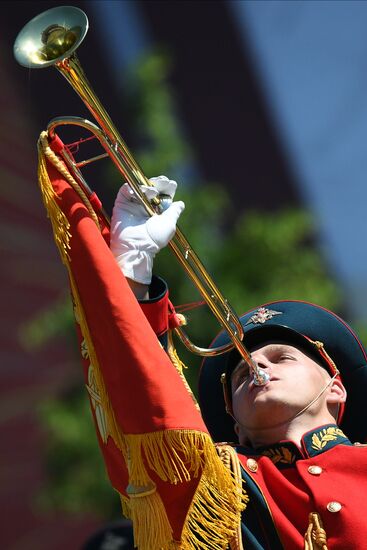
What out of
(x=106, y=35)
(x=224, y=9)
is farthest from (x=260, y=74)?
(x=106, y=35)

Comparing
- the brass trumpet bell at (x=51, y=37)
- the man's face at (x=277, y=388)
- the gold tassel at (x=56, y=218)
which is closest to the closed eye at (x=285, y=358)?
the man's face at (x=277, y=388)

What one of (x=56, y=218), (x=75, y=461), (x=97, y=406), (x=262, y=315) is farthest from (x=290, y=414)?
(x=75, y=461)

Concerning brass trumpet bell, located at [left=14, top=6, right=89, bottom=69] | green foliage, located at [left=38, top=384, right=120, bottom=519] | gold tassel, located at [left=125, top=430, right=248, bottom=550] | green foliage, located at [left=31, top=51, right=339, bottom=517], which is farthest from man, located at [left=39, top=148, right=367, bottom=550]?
green foliage, located at [left=38, top=384, right=120, bottom=519]

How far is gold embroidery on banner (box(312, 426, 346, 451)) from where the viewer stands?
91.0 inches

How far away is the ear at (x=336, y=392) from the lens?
244cm

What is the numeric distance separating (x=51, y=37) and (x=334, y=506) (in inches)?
45.7

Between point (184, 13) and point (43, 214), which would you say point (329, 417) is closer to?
point (43, 214)

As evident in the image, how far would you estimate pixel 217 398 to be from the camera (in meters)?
2.58

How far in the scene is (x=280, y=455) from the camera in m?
2.32

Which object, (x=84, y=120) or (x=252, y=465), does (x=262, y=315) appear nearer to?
(x=252, y=465)

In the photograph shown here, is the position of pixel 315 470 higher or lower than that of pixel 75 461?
higher

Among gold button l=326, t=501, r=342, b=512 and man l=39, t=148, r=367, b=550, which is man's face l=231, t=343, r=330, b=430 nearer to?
man l=39, t=148, r=367, b=550

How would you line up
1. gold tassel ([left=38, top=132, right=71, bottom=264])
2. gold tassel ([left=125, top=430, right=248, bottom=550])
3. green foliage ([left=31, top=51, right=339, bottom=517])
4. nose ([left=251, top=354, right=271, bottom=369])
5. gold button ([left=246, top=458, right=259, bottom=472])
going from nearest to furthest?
gold tassel ([left=125, top=430, right=248, bottom=550]), gold tassel ([left=38, top=132, right=71, bottom=264]), gold button ([left=246, top=458, right=259, bottom=472]), nose ([left=251, top=354, right=271, bottom=369]), green foliage ([left=31, top=51, right=339, bottom=517])

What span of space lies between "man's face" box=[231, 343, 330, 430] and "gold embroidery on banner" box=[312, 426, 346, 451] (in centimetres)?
5
